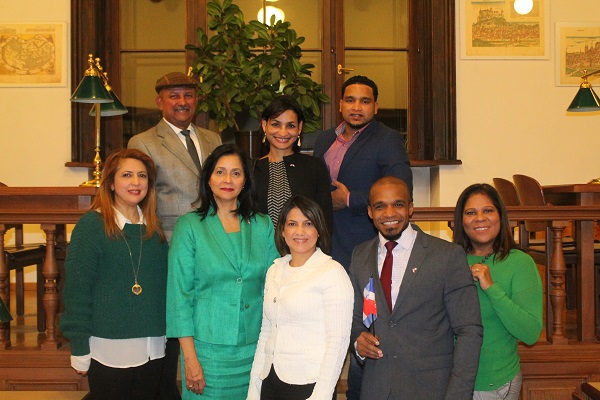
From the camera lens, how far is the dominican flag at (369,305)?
2.57 meters

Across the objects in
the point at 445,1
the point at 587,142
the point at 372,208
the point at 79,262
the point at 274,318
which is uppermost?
the point at 445,1

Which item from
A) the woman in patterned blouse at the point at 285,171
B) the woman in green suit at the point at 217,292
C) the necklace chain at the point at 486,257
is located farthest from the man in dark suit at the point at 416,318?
the woman in patterned blouse at the point at 285,171

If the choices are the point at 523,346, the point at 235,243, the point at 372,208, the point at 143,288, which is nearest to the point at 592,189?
the point at 523,346

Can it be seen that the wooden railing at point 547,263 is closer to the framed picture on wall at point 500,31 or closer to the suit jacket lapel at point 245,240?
the suit jacket lapel at point 245,240

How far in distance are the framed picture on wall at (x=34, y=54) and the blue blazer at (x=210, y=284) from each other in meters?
4.66

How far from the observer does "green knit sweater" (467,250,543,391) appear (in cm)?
270

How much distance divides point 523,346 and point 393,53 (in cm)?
396

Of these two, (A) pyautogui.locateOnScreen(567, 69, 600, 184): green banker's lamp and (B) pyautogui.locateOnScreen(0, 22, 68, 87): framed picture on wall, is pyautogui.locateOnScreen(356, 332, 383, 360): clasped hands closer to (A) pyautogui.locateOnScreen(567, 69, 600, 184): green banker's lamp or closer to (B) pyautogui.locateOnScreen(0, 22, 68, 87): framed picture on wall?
(A) pyautogui.locateOnScreen(567, 69, 600, 184): green banker's lamp

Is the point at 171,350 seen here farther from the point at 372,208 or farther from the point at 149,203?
the point at 372,208

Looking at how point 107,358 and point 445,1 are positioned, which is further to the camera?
point 445,1

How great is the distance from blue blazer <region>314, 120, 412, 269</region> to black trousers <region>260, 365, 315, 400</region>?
2.93 ft

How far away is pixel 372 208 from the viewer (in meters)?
2.66

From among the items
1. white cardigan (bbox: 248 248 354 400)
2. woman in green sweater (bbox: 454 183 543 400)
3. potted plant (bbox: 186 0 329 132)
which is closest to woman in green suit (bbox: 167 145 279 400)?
white cardigan (bbox: 248 248 354 400)

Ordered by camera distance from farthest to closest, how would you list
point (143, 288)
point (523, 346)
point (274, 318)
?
1. point (523, 346)
2. point (143, 288)
3. point (274, 318)
